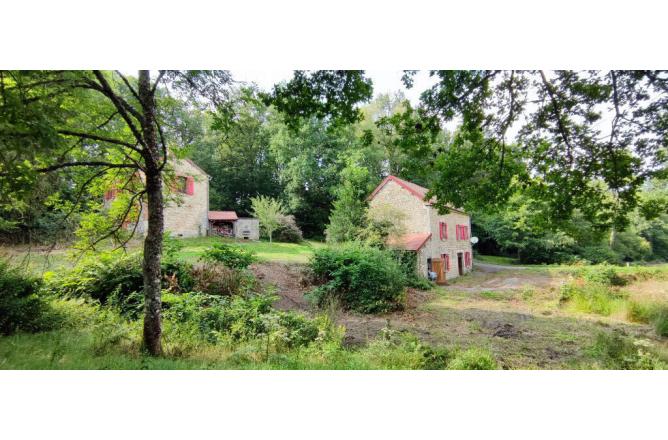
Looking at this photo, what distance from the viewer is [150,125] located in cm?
258

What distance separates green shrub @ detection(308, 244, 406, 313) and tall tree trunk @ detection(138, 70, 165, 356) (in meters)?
3.19

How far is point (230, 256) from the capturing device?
4.83m

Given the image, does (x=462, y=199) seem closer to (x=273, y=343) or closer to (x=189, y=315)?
(x=273, y=343)

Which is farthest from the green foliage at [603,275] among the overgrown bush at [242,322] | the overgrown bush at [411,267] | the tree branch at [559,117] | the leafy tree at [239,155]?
the leafy tree at [239,155]

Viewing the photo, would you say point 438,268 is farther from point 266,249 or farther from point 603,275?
point 266,249

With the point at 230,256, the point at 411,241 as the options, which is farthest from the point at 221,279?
the point at 411,241

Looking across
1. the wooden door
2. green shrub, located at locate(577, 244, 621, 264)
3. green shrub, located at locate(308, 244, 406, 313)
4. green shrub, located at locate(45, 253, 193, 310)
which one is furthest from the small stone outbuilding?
the wooden door

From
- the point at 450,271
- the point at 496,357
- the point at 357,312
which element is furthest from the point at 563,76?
the point at 450,271

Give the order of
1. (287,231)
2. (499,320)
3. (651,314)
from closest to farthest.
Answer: (651,314), (499,320), (287,231)

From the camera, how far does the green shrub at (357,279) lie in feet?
18.0

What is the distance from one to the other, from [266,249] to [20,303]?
10.0 feet

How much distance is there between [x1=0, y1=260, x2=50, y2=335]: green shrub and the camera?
8.71 ft

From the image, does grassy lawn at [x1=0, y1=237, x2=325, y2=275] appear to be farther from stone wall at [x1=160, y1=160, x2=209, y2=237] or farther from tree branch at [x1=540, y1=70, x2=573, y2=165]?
tree branch at [x1=540, y1=70, x2=573, y2=165]
